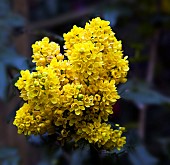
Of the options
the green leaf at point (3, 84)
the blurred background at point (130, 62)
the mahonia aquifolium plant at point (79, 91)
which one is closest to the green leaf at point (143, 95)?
the blurred background at point (130, 62)

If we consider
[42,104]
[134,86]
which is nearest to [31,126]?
[42,104]

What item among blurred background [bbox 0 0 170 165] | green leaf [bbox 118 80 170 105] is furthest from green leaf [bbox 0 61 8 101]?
green leaf [bbox 118 80 170 105]

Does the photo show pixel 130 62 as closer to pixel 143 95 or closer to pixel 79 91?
pixel 143 95

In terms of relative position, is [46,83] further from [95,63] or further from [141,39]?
[141,39]

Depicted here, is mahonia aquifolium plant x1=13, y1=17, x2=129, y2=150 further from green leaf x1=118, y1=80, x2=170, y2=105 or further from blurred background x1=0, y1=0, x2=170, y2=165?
green leaf x1=118, y1=80, x2=170, y2=105

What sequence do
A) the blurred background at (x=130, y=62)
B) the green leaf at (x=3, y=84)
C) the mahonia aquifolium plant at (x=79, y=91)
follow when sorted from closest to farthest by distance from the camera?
the mahonia aquifolium plant at (x=79, y=91) < the green leaf at (x=3, y=84) < the blurred background at (x=130, y=62)

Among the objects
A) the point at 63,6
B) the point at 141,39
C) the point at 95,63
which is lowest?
the point at 95,63

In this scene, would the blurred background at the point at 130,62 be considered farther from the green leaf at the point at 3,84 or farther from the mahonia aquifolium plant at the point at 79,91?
the mahonia aquifolium plant at the point at 79,91
